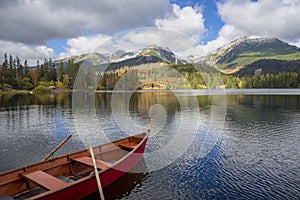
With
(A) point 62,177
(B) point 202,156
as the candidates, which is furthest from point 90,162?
(B) point 202,156

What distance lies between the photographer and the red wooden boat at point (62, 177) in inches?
387

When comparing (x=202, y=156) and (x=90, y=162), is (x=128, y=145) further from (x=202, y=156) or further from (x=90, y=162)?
(x=202, y=156)

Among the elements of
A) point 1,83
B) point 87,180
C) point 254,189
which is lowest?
point 254,189

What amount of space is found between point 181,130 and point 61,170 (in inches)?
683

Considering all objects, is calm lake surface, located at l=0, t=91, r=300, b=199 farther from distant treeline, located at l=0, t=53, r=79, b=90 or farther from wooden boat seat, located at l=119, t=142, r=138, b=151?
distant treeline, located at l=0, t=53, r=79, b=90

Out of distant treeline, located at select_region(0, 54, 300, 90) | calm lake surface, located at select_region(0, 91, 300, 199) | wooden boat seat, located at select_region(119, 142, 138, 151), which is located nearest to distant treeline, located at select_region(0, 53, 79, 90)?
distant treeline, located at select_region(0, 54, 300, 90)

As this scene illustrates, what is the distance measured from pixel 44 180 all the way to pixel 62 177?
2.05 m

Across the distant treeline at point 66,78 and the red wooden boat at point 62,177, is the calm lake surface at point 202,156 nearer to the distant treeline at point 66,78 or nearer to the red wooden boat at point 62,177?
the red wooden boat at point 62,177

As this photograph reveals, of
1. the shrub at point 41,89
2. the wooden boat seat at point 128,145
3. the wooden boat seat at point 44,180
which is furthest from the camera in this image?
the shrub at point 41,89

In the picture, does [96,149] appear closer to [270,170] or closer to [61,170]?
[61,170]

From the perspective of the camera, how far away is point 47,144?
829 inches

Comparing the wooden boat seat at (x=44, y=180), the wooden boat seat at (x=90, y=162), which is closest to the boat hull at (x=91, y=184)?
the wooden boat seat at (x=44, y=180)

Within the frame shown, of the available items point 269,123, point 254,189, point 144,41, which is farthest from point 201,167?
point 269,123

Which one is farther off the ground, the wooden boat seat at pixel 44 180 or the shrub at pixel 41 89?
the shrub at pixel 41 89
